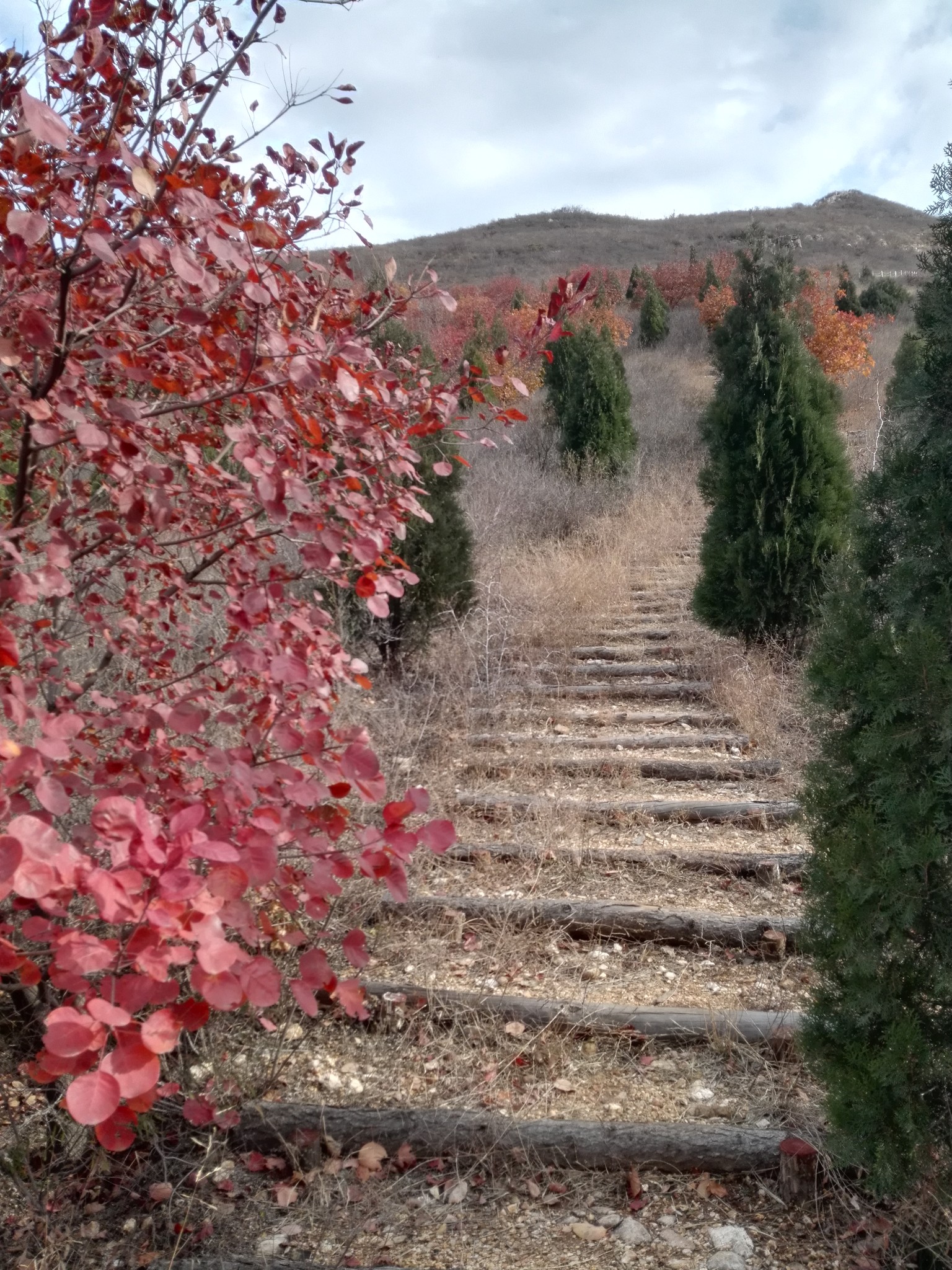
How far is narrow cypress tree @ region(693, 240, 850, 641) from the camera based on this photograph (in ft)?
21.5

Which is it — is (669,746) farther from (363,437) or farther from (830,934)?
(363,437)

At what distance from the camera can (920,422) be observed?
200cm

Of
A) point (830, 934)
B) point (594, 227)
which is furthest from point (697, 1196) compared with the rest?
point (594, 227)

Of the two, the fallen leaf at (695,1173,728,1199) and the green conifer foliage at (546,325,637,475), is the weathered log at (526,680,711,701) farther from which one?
the green conifer foliage at (546,325,637,475)

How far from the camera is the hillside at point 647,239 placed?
140ft

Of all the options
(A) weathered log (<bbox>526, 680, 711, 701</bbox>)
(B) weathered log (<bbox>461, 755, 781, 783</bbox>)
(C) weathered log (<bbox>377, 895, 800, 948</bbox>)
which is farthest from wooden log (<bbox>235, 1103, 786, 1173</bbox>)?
(A) weathered log (<bbox>526, 680, 711, 701</bbox>)

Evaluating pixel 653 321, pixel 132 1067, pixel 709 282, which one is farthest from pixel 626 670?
pixel 709 282

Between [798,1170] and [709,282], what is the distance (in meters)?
30.1

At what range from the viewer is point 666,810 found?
14.3 feet

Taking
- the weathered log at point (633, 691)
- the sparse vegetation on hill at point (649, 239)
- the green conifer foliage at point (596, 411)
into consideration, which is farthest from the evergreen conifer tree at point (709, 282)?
the weathered log at point (633, 691)

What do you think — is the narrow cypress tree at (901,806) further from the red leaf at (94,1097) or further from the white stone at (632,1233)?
the red leaf at (94,1097)

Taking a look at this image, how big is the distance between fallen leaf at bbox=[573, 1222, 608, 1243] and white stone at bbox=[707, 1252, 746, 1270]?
26 cm

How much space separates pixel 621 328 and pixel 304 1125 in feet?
78.2

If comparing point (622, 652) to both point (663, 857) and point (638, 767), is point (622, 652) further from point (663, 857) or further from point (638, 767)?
point (663, 857)
